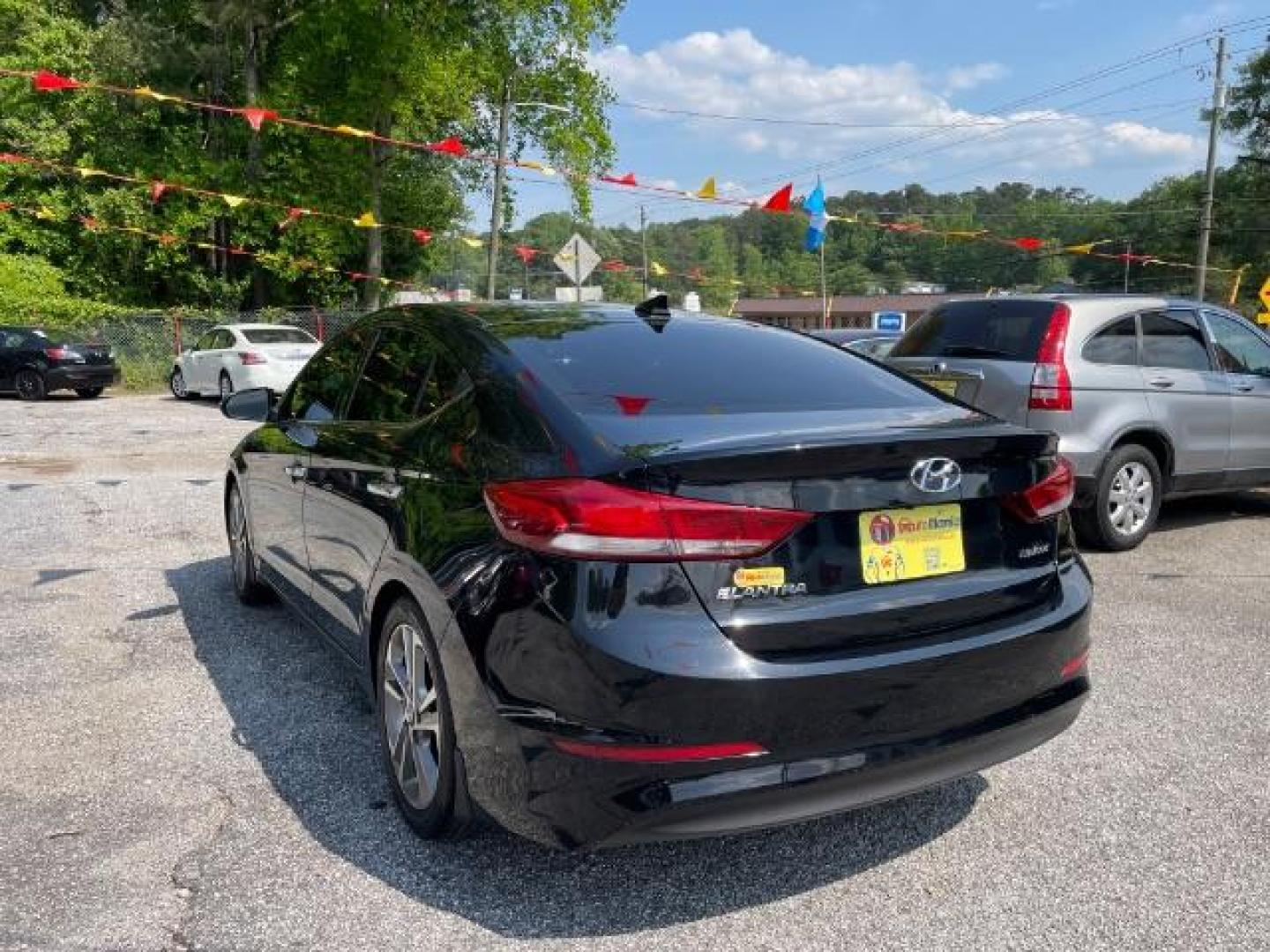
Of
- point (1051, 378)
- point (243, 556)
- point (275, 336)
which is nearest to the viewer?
point (243, 556)

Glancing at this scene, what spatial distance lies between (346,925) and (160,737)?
1.54 metres

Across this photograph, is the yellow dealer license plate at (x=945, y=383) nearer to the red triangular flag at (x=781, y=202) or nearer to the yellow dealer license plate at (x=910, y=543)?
the yellow dealer license plate at (x=910, y=543)

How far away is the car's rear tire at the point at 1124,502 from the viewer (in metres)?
6.54

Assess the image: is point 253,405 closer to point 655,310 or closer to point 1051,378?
point 655,310

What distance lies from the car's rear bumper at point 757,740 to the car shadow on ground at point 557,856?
0.94 feet

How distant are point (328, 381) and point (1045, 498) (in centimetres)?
285

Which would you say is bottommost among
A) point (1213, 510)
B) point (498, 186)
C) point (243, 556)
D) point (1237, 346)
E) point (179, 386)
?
point (179, 386)

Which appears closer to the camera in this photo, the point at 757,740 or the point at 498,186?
the point at 757,740

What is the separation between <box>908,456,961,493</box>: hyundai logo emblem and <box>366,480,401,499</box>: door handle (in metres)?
1.49

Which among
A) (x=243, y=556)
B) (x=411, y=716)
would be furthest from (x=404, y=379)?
(x=243, y=556)

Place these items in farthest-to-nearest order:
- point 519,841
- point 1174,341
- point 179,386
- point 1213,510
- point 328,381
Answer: point 179,386 < point 1213,510 < point 1174,341 < point 328,381 < point 519,841

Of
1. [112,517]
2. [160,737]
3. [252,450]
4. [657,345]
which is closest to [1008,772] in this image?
[657,345]

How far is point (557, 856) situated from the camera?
288 centimetres

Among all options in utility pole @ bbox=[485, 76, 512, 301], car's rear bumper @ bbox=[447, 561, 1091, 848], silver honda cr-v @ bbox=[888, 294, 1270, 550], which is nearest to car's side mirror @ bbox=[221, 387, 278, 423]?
car's rear bumper @ bbox=[447, 561, 1091, 848]
